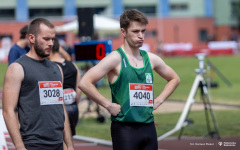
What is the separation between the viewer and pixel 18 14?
232 ft

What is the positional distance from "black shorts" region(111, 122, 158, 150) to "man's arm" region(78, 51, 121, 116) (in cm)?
16

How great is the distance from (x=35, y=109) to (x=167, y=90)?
1269mm

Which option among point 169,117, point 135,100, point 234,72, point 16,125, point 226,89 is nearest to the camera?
point 16,125

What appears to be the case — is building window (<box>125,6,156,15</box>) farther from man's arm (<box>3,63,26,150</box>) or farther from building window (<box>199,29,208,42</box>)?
man's arm (<box>3,63,26,150</box>)

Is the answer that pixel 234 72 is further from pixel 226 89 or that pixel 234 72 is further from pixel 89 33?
pixel 89 33

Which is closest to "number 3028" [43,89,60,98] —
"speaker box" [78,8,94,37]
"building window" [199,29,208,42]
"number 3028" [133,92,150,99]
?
"number 3028" [133,92,150,99]

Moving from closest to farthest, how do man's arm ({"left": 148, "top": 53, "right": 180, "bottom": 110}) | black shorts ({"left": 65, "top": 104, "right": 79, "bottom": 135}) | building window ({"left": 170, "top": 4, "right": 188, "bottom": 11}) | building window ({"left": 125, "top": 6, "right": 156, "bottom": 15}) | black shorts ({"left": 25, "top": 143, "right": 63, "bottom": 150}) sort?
1. black shorts ({"left": 25, "top": 143, "right": 63, "bottom": 150})
2. man's arm ({"left": 148, "top": 53, "right": 180, "bottom": 110})
3. black shorts ({"left": 65, "top": 104, "right": 79, "bottom": 135})
4. building window ({"left": 125, "top": 6, "right": 156, "bottom": 15})
5. building window ({"left": 170, "top": 4, "right": 188, "bottom": 11})

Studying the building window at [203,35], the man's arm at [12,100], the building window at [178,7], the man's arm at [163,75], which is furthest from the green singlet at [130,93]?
the building window at [203,35]

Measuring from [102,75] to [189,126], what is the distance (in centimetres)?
A: 810

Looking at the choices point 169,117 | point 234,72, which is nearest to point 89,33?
point 169,117

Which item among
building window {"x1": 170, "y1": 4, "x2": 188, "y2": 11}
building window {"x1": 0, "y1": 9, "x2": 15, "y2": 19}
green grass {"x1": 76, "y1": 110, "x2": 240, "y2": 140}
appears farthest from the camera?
building window {"x1": 170, "y1": 4, "x2": 188, "y2": 11}

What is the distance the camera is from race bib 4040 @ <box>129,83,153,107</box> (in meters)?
4.71

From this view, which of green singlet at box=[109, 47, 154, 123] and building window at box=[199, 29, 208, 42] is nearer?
green singlet at box=[109, 47, 154, 123]

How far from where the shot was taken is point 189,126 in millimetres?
12602
